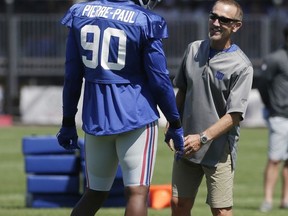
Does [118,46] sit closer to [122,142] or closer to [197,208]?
[122,142]

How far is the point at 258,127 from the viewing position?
26.9 m

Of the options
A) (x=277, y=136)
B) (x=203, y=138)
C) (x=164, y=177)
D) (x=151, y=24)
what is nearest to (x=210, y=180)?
(x=203, y=138)

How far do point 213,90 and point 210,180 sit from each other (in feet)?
2.38

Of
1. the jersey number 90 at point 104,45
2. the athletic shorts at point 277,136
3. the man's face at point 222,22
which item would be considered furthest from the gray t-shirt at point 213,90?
the athletic shorts at point 277,136

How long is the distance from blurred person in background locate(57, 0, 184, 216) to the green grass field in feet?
13.2

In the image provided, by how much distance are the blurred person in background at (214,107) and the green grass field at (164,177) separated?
346 centimetres

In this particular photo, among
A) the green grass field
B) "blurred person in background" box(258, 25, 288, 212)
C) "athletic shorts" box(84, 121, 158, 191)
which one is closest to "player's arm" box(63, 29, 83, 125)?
"athletic shorts" box(84, 121, 158, 191)

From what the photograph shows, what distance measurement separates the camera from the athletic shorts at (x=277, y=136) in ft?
42.3

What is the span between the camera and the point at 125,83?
734 cm

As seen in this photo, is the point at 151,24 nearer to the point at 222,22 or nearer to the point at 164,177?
the point at 222,22

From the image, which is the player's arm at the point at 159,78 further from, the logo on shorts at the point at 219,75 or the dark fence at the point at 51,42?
the dark fence at the point at 51,42

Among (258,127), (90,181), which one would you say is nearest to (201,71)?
(90,181)

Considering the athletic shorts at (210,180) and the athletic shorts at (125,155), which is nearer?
the athletic shorts at (125,155)

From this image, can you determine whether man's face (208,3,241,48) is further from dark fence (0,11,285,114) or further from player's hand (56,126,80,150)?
dark fence (0,11,285,114)
